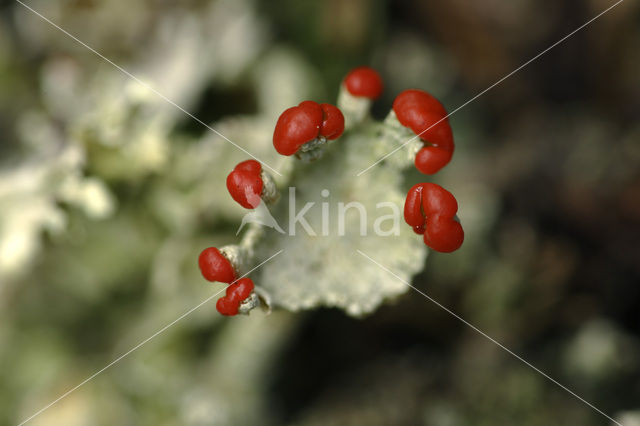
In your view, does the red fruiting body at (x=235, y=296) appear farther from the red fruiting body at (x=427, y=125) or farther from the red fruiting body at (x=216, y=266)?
the red fruiting body at (x=427, y=125)

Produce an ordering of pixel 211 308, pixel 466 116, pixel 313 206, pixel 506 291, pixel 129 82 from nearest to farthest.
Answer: pixel 313 206 → pixel 211 308 → pixel 129 82 → pixel 506 291 → pixel 466 116

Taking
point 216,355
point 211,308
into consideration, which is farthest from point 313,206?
point 216,355

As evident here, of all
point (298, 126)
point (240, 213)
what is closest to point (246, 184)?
point (298, 126)

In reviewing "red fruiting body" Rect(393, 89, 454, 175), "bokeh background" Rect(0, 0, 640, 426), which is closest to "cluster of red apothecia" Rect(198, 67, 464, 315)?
"red fruiting body" Rect(393, 89, 454, 175)

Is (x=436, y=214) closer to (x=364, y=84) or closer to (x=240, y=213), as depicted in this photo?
(x=364, y=84)

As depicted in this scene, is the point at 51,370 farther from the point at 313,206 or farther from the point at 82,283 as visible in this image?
the point at 313,206

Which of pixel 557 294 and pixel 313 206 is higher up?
pixel 313 206

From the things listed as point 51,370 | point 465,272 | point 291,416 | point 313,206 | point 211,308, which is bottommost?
point 291,416

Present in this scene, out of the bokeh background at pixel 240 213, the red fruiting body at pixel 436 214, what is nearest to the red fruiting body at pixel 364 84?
the red fruiting body at pixel 436 214
